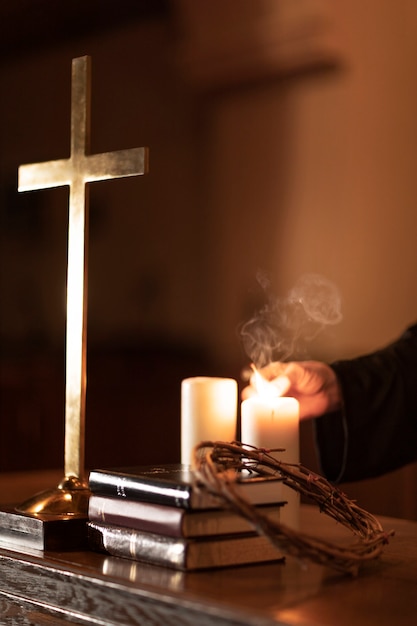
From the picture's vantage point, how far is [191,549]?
927 mm

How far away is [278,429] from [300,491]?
0.45ft

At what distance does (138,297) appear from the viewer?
378 centimetres

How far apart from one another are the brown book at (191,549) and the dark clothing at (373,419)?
30.2 inches

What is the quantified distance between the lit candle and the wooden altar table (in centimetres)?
13

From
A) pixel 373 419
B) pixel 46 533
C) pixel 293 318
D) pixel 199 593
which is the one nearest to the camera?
pixel 199 593

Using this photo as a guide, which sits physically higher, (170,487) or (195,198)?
(195,198)

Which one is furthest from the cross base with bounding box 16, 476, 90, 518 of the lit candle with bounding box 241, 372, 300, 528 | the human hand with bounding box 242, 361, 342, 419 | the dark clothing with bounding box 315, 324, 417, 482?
the dark clothing with bounding box 315, 324, 417, 482

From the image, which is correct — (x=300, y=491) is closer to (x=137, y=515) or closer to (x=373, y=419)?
(x=137, y=515)

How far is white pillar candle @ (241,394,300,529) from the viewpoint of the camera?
114 cm

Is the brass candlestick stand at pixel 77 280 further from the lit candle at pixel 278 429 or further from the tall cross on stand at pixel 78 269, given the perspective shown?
the lit candle at pixel 278 429

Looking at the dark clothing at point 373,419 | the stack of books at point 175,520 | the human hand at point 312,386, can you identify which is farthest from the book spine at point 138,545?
the dark clothing at point 373,419

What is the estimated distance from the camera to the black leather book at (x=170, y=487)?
3.02 ft

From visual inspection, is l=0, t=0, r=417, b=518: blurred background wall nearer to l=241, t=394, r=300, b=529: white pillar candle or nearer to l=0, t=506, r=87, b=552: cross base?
l=241, t=394, r=300, b=529: white pillar candle

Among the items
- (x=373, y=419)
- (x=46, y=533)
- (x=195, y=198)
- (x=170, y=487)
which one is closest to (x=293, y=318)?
(x=195, y=198)
